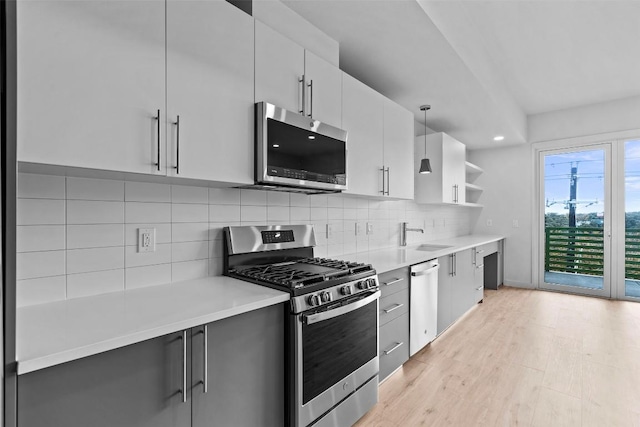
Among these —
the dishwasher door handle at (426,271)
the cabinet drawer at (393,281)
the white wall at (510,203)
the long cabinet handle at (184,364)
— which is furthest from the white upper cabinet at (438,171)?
the long cabinet handle at (184,364)

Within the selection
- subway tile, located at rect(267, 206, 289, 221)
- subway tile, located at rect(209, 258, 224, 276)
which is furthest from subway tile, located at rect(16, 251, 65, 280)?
subway tile, located at rect(267, 206, 289, 221)

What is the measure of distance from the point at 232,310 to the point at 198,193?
811 millimetres

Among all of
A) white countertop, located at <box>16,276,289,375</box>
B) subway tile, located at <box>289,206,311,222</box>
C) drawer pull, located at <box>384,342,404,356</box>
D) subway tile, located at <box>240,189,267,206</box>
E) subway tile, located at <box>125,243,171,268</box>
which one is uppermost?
subway tile, located at <box>240,189,267,206</box>

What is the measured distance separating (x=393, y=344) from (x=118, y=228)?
190cm

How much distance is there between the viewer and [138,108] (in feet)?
4.25

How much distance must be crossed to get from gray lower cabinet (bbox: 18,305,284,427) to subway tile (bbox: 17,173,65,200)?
0.75 meters

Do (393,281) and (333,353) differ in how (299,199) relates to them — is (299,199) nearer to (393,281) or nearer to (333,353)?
(393,281)

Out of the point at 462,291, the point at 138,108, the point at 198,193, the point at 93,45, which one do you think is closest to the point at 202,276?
the point at 198,193

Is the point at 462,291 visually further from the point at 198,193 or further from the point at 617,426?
the point at 198,193

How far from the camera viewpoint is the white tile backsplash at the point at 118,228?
52.0 inches

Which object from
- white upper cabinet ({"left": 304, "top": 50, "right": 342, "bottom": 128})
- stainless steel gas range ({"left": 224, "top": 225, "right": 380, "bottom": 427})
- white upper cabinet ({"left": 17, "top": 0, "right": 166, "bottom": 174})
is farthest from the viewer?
white upper cabinet ({"left": 304, "top": 50, "right": 342, "bottom": 128})

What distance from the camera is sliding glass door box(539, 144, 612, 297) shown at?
4.55m

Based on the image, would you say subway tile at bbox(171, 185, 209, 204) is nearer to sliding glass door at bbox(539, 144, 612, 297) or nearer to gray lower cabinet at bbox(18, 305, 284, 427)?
gray lower cabinet at bbox(18, 305, 284, 427)

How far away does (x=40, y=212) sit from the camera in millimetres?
1332
